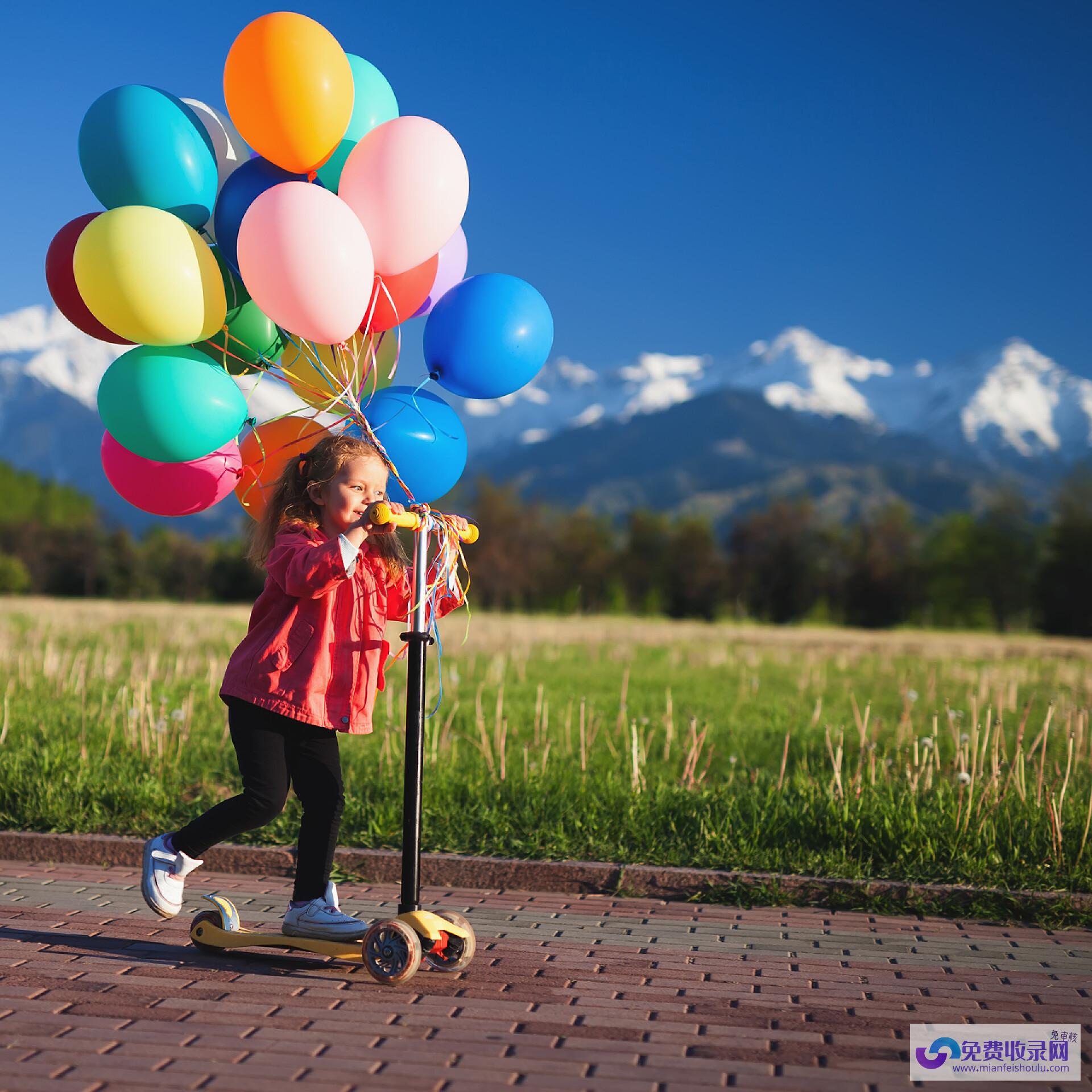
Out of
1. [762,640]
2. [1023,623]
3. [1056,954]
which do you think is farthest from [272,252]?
[1023,623]

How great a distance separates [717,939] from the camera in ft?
15.4

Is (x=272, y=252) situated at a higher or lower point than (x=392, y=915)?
higher

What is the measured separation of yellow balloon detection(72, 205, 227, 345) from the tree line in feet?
259

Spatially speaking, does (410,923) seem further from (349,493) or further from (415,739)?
(349,493)

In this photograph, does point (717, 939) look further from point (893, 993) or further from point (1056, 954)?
point (1056, 954)

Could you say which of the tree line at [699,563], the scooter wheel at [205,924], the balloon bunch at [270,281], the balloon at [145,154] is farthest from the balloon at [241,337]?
the tree line at [699,563]

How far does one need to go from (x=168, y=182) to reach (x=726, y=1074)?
4.01 meters

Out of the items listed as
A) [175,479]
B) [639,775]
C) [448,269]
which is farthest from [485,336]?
[639,775]

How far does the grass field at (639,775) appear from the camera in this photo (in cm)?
570

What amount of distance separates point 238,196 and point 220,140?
19.8 inches

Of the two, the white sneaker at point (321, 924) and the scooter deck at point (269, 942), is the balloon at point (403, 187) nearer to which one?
the white sneaker at point (321, 924)

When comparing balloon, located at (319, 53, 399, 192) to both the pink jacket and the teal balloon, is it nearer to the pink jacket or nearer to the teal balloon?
the teal balloon

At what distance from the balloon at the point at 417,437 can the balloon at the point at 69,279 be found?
47.2 inches

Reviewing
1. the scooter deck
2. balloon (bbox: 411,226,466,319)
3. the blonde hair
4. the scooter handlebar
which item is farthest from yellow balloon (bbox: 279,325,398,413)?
the scooter deck
